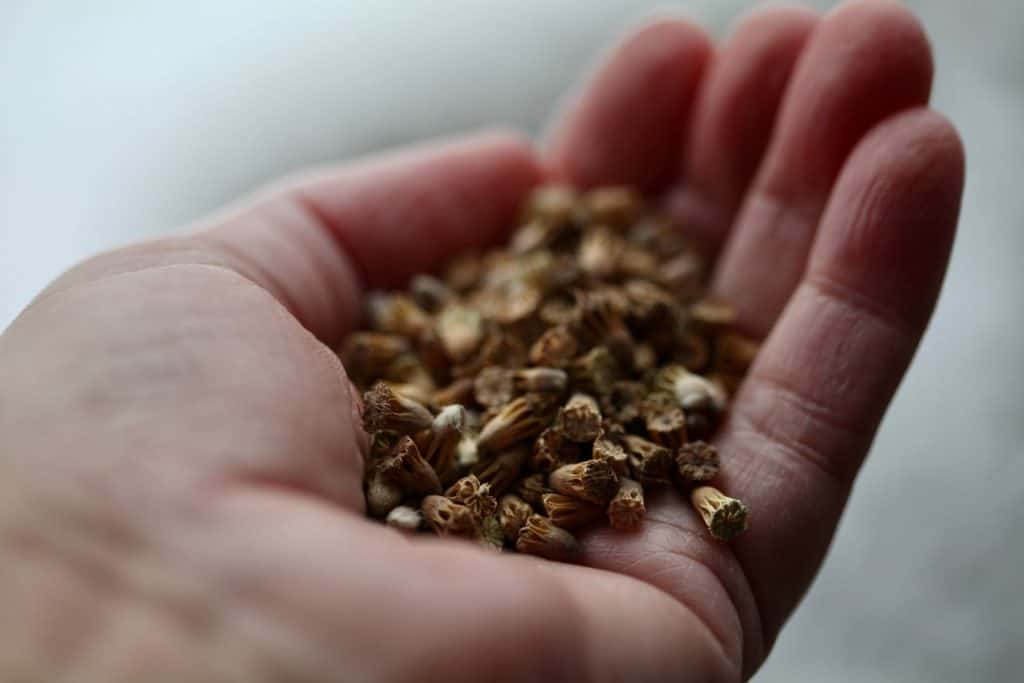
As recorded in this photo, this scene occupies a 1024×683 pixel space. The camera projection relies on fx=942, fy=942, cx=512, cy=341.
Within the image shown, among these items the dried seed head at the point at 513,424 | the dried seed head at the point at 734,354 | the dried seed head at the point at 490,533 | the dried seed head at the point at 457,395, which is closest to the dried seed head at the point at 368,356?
the dried seed head at the point at 457,395

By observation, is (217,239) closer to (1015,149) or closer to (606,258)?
(606,258)

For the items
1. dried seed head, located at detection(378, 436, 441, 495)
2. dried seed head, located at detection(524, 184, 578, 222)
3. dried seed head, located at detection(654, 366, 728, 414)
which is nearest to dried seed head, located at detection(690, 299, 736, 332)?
dried seed head, located at detection(654, 366, 728, 414)

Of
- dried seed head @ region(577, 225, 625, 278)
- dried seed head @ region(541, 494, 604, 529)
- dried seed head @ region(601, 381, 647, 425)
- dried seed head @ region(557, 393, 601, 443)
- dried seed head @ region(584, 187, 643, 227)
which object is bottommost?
dried seed head @ region(541, 494, 604, 529)

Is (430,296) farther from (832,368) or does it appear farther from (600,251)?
(832,368)

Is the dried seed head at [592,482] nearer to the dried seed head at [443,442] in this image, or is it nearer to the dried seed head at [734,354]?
the dried seed head at [443,442]

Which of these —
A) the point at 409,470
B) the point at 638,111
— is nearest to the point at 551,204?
the point at 638,111

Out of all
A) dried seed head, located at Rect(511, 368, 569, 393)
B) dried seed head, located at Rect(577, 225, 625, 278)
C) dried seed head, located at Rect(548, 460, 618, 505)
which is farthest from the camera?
dried seed head, located at Rect(577, 225, 625, 278)

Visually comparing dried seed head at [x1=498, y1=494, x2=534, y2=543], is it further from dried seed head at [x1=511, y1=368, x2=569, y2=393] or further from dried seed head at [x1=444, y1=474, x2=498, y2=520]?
dried seed head at [x1=511, y1=368, x2=569, y2=393]
